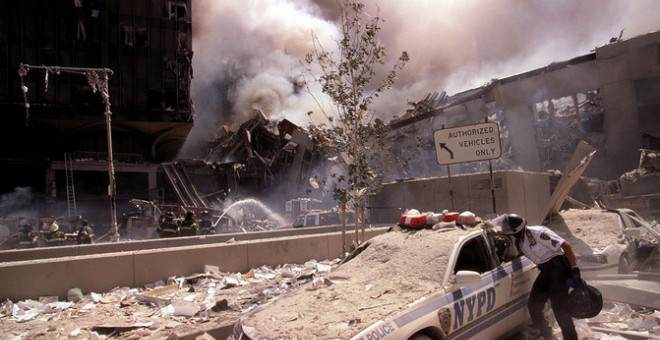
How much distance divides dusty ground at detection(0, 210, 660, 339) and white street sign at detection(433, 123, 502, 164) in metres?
2.81

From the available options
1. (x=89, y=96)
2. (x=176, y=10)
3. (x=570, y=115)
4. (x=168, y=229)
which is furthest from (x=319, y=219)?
(x=176, y=10)

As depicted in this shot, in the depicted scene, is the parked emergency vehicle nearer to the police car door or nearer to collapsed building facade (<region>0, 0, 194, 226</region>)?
the police car door

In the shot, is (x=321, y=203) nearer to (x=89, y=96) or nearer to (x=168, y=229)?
(x=168, y=229)

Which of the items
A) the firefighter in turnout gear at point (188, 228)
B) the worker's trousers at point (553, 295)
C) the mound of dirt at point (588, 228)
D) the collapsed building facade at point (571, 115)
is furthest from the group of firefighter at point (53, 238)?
the collapsed building facade at point (571, 115)

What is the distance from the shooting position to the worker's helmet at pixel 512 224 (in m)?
4.70

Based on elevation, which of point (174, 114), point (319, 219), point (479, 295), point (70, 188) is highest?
point (174, 114)

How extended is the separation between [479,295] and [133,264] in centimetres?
560

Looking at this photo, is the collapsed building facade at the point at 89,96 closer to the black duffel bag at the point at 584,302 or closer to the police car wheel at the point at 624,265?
the police car wheel at the point at 624,265

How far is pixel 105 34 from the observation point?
33281mm

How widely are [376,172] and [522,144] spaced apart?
2318 cm

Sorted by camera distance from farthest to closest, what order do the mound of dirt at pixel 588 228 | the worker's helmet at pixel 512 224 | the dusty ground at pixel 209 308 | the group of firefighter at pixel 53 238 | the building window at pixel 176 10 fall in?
1. the building window at pixel 176 10
2. the group of firefighter at pixel 53 238
3. the mound of dirt at pixel 588 228
4. the worker's helmet at pixel 512 224
5. the dusty ground at pixel 209 308

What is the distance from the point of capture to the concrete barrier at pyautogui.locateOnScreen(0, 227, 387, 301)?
658 centimetres

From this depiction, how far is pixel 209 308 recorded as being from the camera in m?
6.41

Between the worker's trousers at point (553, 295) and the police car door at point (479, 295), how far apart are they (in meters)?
0.32
